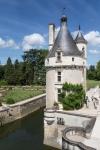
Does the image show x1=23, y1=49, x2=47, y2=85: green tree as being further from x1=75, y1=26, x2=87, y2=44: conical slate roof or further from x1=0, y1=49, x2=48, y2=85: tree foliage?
x1=75, y1=26, x2=87, y2=44: conical slate roof

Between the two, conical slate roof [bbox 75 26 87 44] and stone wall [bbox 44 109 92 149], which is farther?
conical slate roof [bbox 75 26 87 44]

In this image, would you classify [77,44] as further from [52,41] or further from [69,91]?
[69,91]

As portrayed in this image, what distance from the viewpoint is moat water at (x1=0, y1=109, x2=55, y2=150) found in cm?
2358

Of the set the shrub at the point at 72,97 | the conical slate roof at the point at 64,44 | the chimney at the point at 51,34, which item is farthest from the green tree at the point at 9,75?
the shrub at the point at 72,97

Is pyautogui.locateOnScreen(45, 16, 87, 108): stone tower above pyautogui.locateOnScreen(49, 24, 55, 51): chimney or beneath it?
beneath

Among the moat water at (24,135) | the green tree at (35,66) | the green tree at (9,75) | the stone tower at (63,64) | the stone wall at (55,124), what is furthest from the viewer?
the green tree at (35,66)

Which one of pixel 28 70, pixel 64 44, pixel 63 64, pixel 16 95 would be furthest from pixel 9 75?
pixel 63 64

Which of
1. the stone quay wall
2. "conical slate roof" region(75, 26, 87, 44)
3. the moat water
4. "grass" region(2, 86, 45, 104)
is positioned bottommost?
the moat water

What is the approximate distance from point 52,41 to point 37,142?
1082cm

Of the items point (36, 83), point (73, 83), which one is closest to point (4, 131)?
point (73, 83)

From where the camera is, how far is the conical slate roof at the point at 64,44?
25344 mm

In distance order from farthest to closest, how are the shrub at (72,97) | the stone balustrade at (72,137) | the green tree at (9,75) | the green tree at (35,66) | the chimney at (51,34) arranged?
the green tree at (35,66) < the green tree at (9,75) < the chimney at (51,34) < the shrub at (72,97) < the stone balustrade at (72,137)

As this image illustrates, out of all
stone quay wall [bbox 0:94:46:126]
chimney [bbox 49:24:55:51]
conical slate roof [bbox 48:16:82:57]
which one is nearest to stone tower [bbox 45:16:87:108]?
conical slate roof [bbox 48:16:82:57]

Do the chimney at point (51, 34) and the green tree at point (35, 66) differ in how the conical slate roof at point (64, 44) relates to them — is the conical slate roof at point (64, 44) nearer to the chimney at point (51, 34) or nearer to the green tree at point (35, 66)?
the chimney at point (51, 34)
